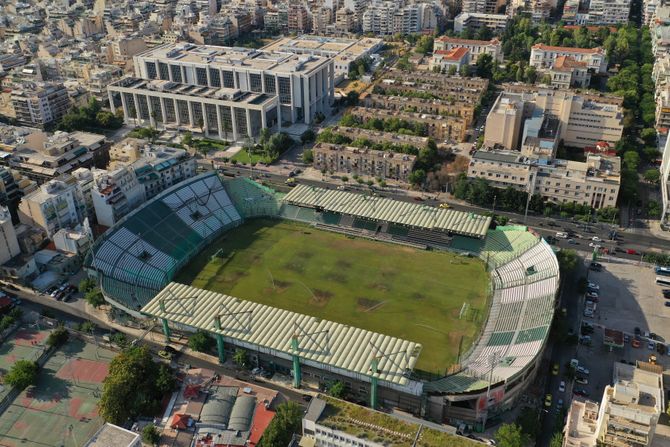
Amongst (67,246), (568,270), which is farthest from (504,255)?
(67,246)

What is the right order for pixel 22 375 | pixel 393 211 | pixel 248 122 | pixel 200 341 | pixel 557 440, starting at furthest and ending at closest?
pixel 248 122 < pixel 393 211 < pixel 200 341 < pixel 22 375 < pixel 557 440

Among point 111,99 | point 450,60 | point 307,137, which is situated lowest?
point 307,137

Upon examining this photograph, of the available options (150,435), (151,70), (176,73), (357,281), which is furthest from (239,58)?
(150,435)

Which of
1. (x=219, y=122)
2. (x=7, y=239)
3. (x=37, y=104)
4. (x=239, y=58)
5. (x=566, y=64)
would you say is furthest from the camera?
(x=566, y=64)

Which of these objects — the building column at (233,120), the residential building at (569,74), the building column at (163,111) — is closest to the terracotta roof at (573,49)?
the residential building at (569,74)

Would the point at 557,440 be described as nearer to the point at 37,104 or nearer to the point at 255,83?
the point at 255,83

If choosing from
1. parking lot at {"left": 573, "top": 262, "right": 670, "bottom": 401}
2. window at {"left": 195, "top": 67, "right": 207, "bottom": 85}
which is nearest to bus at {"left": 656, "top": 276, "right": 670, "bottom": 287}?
parking lot at {"left": 573, "top": 262, "right": 670, "bottom": 401}
